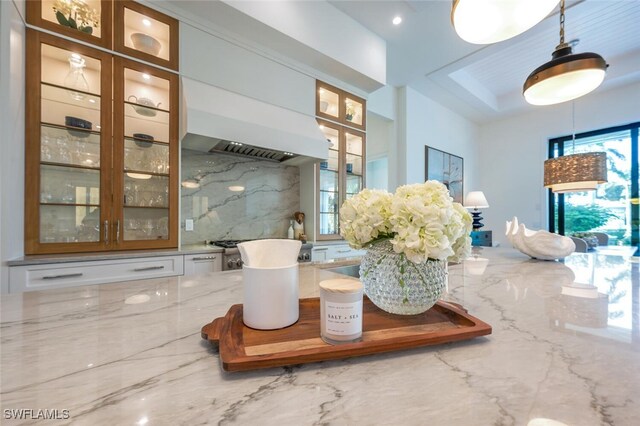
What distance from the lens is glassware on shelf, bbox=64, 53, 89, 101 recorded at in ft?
5.84

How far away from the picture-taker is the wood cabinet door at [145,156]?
1.92 m

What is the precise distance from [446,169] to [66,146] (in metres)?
4.86

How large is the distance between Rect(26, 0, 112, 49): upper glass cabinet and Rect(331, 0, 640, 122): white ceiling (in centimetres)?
191

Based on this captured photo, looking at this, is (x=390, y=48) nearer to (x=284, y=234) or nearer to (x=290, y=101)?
(x=290, y=101)

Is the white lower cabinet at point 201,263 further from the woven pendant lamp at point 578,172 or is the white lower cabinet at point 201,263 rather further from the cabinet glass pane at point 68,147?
the woven pendant lamp at point 578,172

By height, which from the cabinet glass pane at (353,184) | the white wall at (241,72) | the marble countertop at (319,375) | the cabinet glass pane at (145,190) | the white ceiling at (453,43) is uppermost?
the white ceiling at (453,43)

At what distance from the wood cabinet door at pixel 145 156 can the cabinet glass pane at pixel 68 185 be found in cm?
13

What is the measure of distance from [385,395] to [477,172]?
19.9 feet

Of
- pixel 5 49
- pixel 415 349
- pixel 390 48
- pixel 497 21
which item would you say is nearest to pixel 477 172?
pixel 390 48

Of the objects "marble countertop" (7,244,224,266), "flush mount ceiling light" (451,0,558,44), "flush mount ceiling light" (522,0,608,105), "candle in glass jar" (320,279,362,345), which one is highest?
"flush mount ceiling light" (451,0,558,44)

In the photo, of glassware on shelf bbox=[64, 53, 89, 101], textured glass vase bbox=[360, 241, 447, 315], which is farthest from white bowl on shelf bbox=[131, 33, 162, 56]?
textured glass vase bbox=[360, 241, 447, 315]

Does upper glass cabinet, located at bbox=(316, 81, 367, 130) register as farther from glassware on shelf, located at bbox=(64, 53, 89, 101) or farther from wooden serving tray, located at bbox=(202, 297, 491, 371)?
wooden serving tray, located at bbox=(202, 297, 491, 371)

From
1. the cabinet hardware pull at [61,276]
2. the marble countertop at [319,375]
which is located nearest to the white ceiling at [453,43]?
the cabinet hardware pull at [61,276]

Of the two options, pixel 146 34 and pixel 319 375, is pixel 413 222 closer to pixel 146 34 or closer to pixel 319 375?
pixel 319 375
